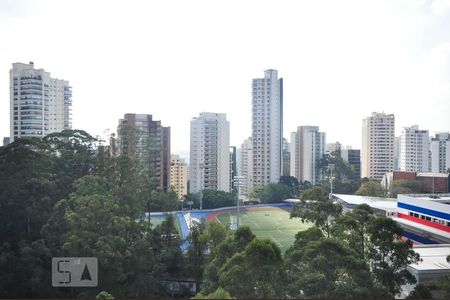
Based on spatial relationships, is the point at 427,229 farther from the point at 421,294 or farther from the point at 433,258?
the point at 421,294

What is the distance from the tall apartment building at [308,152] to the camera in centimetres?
2634

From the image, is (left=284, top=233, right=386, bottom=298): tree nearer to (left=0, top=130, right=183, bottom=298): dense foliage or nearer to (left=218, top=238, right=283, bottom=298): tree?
(left=218, top=238, right=283, bottom=298): tree

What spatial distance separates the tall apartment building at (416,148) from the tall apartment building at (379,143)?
2.01 metres

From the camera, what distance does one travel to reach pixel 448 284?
15.9ft

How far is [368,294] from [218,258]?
1934mm

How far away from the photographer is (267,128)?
25125mm

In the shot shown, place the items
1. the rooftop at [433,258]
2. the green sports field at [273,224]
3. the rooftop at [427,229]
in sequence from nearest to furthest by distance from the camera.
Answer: the rooftop at [433,258] < the rooftop at [427,229] < the green sports field at [273,224]

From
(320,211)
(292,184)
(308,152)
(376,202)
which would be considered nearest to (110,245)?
(320,211)

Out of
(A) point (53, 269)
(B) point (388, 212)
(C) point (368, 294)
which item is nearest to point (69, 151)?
(A) point (53, 269)

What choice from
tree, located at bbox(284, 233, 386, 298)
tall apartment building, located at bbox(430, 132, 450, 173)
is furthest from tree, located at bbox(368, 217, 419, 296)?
tall apartment building, located at bbox(430, 132, 450, 173)

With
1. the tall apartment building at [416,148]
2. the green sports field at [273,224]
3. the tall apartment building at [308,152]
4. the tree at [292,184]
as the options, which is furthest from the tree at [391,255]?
the tall apartment building at [416,148]

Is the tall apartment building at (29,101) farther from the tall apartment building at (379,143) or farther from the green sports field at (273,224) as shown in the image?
the tall apartment building at (379,143)

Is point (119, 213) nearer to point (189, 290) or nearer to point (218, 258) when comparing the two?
point (189, 290)

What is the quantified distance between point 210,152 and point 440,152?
55.3 feet
